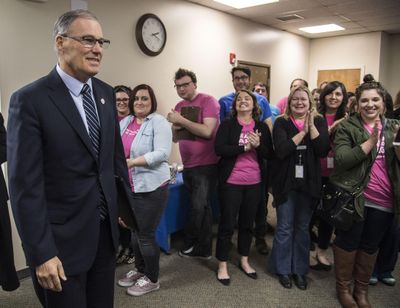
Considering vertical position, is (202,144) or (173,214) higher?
(202,144)

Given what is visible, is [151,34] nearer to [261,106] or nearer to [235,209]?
[261,106]

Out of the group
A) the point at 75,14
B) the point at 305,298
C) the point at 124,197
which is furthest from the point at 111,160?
the point at 305,298

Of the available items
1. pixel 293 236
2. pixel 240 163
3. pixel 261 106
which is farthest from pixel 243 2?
pixel 293 236

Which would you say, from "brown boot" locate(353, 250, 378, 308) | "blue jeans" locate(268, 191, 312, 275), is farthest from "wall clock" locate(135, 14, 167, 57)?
"brown boot" locate(353, 250, 378, 308)

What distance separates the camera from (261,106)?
109 inches

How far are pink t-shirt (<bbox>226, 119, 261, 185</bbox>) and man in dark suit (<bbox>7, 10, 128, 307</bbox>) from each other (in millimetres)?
1259

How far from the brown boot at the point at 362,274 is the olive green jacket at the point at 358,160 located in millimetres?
309

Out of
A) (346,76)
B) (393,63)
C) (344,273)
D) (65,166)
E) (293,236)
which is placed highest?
(393,63)

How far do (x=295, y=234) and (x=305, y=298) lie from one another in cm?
44

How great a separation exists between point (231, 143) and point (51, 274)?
63.3 inches

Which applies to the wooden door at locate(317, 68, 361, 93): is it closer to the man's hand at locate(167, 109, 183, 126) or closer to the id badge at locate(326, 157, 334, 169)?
the id badge at locate(326, 157, 334, 169)

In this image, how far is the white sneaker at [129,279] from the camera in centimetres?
245

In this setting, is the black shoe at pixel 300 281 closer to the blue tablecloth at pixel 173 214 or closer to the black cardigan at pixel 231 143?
the black cardigan at pixel 231 143

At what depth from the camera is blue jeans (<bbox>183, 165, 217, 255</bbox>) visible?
9.05ft
